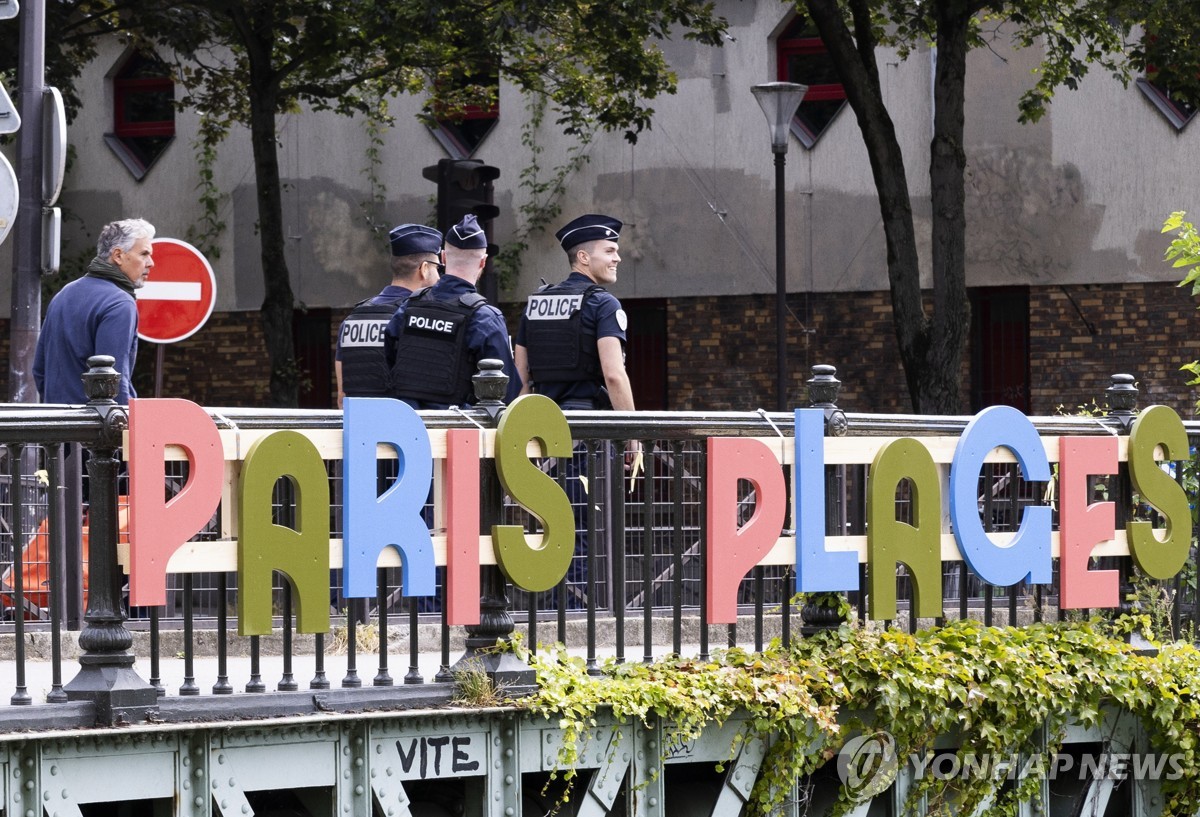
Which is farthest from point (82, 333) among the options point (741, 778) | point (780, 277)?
point (780, 277)

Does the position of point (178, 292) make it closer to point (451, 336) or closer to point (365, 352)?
point (365, 352)

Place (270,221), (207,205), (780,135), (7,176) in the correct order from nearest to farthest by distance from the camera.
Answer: (7,176)
(780,135)
(270,221)
(207,205)

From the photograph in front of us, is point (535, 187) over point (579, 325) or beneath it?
over

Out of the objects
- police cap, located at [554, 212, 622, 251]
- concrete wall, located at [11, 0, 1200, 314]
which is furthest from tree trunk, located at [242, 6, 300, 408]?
police cap, located at [554, 212, 622, 251]

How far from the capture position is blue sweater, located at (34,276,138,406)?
8.61 metres

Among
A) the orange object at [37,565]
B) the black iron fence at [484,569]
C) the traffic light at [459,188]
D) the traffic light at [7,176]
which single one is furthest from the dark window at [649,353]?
the traffic light at [7,176]

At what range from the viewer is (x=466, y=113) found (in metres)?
24.8

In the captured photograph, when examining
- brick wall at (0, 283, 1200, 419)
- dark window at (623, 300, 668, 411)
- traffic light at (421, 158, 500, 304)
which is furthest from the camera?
dark window at (623, 300, 668, 411)

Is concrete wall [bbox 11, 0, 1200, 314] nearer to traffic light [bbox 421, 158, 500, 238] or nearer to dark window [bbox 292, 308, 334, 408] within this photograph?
dark window [bbox 292, 308, 334, 408]

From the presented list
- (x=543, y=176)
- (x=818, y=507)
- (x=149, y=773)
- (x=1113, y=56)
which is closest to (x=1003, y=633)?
(x=818, y=507)

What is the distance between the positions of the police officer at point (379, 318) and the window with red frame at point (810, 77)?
13445 millimetres

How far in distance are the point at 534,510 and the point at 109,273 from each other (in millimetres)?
2584

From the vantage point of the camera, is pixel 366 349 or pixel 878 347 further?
pixel 878 347

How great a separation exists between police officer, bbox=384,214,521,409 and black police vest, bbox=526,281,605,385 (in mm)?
245
